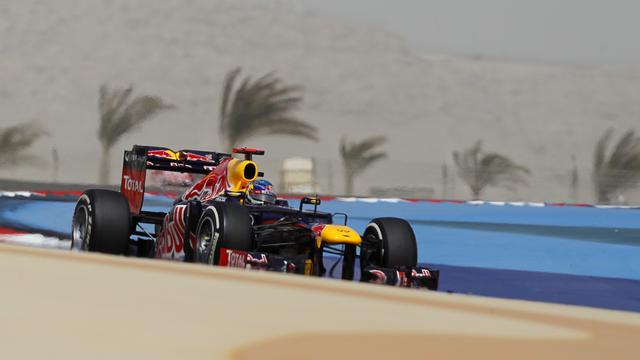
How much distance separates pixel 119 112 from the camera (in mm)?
34156

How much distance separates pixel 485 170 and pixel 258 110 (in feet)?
23.8

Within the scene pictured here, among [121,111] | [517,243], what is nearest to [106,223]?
[517,243]

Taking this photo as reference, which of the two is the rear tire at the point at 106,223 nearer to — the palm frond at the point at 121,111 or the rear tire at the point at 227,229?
the rear tire at the point at 227,229

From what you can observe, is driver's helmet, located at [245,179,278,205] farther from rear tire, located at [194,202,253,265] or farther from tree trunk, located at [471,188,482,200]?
tree trunk, located at [471,188,482,200]

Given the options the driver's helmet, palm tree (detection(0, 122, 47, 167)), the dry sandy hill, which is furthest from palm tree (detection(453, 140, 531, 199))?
the driver's helmet

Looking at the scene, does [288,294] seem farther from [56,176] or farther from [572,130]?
[572,130]

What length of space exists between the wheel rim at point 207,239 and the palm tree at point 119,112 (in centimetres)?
2222

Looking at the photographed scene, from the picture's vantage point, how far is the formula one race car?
775 centimetres

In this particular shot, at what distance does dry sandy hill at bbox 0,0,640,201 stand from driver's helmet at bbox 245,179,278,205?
25.1 m

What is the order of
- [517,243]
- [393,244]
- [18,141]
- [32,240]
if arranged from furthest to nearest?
[18,141]
[517,243]
[32,240]
[393,244]

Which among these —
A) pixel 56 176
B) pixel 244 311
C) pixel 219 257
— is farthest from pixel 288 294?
pixel 56 176

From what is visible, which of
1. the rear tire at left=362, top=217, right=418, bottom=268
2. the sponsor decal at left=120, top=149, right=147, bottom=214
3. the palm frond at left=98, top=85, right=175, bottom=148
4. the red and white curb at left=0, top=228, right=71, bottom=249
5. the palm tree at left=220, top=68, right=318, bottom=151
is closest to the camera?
the rear tire at left=362, top=217, right=418, bottom=268

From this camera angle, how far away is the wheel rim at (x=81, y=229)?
8.87 metres

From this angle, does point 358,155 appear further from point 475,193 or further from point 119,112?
point 119,112
